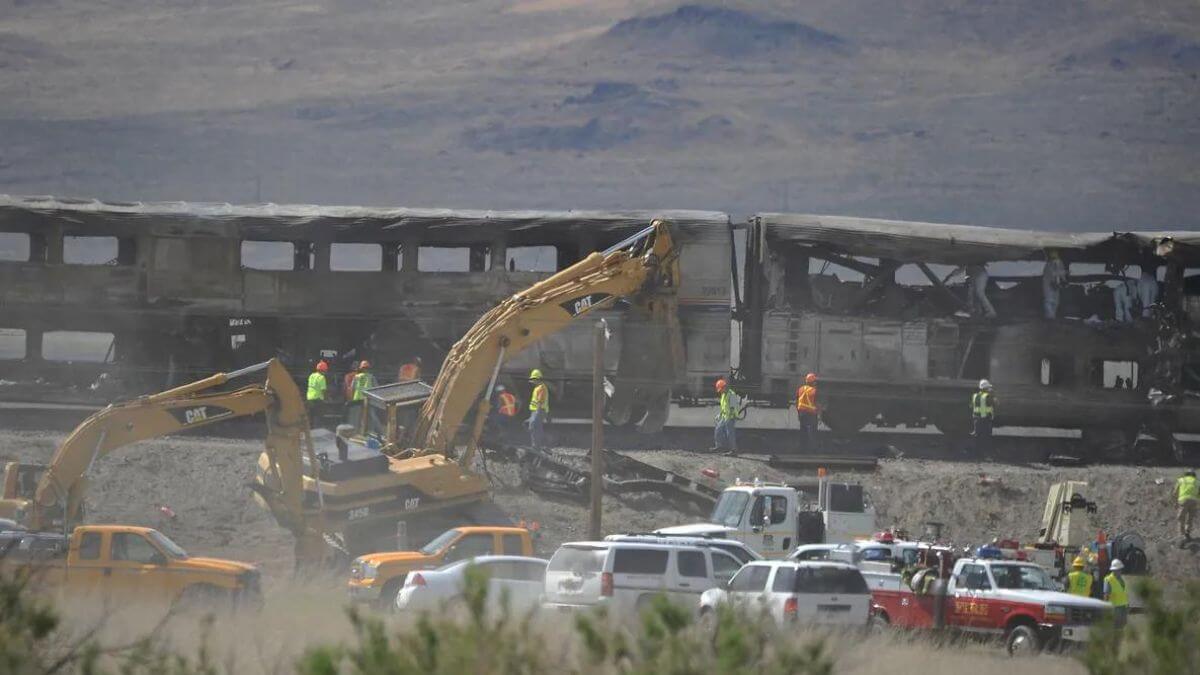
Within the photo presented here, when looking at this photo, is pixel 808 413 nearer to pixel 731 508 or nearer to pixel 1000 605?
pixel 731 508

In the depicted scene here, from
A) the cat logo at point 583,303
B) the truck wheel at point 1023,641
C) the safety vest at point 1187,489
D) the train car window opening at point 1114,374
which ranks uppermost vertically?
the cat logo at point 583,303

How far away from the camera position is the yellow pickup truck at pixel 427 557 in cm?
2078

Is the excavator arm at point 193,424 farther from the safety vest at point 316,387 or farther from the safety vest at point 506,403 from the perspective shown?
the safety vest at point 506,403

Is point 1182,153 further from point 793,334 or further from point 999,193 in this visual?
point 793,334

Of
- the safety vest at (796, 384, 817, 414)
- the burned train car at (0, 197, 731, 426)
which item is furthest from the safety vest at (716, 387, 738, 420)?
the burned train car at (0, 197, 731, 426)

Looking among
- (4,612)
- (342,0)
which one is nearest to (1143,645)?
(4,612)

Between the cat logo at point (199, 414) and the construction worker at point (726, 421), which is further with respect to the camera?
the construction worker at point (726, 421)

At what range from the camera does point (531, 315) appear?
2672 cm

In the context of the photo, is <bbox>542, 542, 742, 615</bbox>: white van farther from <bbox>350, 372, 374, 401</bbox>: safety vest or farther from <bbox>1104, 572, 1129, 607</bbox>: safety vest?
<bbox>350, 372, 374, 401</bbox>: safety vest

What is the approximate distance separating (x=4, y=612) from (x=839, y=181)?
9935 cm

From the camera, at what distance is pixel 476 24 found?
142 metres

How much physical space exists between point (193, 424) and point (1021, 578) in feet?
37.4

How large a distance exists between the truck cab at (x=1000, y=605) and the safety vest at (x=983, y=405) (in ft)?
35.6

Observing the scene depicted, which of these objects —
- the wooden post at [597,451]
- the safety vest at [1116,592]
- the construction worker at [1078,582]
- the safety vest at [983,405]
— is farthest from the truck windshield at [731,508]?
the safety vest at [983,405]
